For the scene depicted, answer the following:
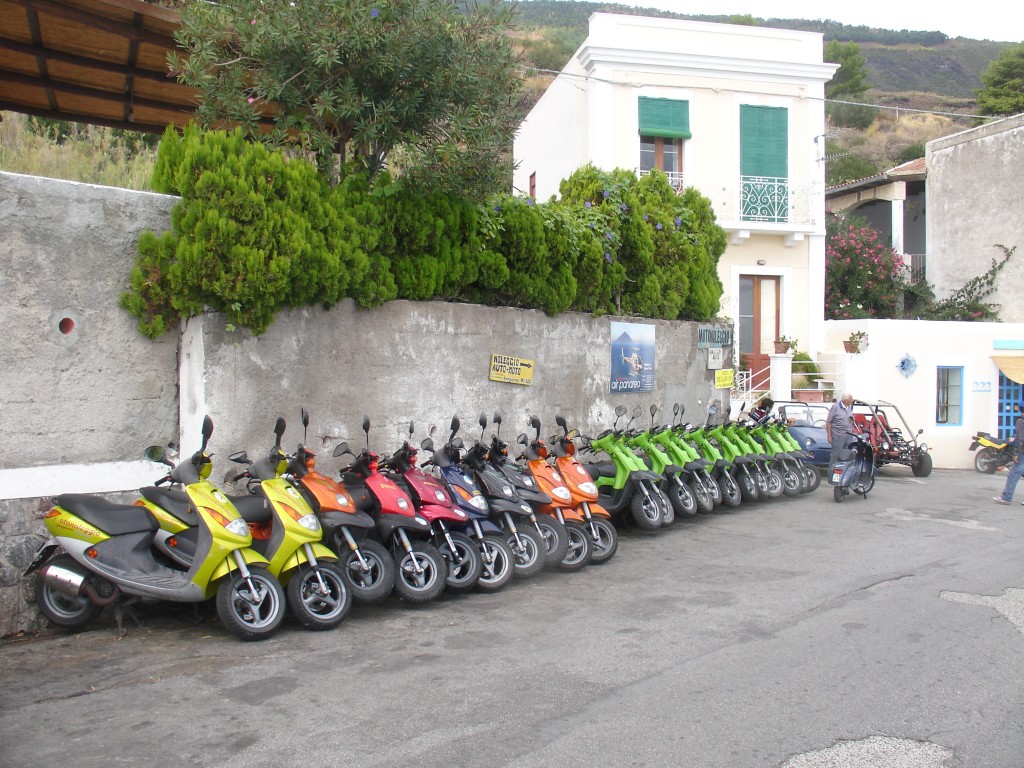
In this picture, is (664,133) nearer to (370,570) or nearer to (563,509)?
(563,509)

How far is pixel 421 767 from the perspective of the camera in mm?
4137

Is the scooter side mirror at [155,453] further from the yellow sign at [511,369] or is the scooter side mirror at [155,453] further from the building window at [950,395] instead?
the building window at [950,395]

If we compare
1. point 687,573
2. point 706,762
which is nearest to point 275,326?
point 687,573

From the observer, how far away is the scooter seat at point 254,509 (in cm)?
654

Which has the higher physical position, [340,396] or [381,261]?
[381,261]

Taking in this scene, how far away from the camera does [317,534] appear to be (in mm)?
6398

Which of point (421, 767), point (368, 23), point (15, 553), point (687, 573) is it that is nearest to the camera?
point (421, 767)

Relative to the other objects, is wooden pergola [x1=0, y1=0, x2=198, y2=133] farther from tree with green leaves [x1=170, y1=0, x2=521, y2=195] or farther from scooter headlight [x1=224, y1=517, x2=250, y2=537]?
scooter headlight [x1=224, y1=517, x2=250, y2=537]

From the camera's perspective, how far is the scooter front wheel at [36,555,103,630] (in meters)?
6.09

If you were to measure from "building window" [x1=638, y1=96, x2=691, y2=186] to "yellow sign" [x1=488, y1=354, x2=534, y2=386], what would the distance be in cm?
1098

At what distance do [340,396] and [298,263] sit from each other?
4.82ft

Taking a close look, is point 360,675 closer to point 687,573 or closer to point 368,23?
point 687,573

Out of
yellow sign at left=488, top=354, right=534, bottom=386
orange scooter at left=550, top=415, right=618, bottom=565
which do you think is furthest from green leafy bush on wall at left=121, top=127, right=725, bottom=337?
orange scooter at left=550, top=415, right=618, bottom=565

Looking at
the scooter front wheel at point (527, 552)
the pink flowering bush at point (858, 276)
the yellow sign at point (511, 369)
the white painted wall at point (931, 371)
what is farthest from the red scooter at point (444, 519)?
the pink flowering bush at point (858, 276)
